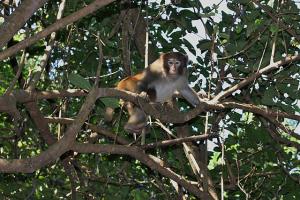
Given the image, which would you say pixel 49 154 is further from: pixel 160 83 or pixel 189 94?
pixel 160 83

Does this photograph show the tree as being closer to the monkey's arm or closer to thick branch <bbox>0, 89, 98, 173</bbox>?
the monkey's arm

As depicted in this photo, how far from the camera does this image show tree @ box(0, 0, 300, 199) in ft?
21.2

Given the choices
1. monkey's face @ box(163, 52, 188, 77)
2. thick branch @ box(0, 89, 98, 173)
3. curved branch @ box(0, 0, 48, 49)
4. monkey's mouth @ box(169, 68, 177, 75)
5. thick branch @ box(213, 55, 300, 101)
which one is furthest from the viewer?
monkey's mouth @ box(169, 68, 177, 75)

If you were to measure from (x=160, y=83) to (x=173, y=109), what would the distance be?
→ 862 millimetres

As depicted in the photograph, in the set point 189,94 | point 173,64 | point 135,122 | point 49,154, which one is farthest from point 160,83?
point 49,154

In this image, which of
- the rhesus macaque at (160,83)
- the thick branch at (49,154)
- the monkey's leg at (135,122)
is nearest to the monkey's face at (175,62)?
the rhesus macaque at (160,83)

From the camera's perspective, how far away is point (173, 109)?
305 inches

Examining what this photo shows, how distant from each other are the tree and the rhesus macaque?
7.7 inches

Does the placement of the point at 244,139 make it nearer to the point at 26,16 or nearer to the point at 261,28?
the point at 261,28

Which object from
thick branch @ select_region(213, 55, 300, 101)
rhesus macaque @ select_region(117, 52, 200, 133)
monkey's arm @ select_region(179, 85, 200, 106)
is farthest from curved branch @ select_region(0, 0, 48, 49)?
monkey's arm @ select_region(179, 85, 200, 106)

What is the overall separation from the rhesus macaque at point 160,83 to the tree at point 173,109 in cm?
20

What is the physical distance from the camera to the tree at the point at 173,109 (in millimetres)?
6453

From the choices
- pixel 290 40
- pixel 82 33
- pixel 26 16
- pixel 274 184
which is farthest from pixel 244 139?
pixel 26 16

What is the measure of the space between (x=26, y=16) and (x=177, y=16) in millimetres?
4379
